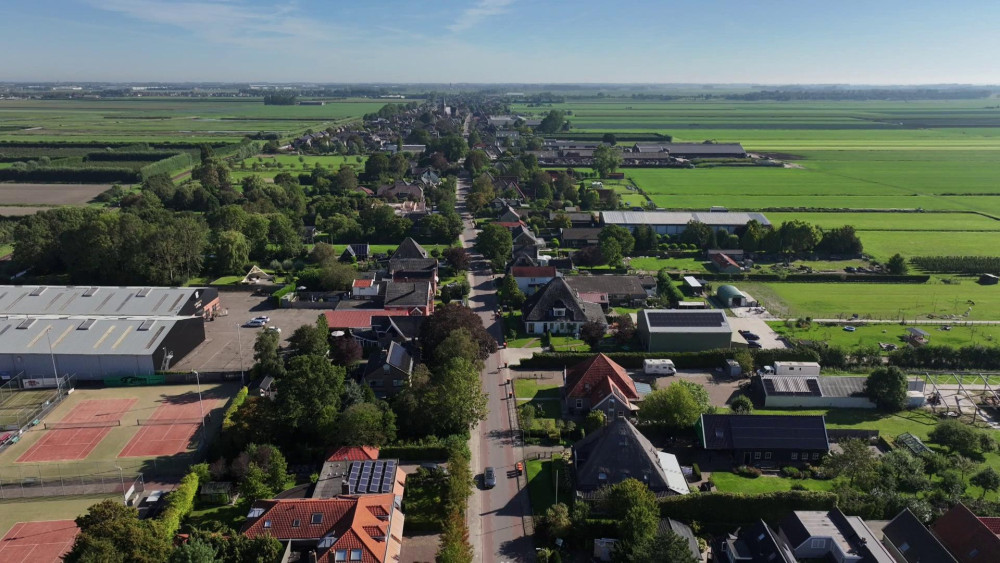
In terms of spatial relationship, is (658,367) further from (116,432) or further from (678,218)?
(678,218)

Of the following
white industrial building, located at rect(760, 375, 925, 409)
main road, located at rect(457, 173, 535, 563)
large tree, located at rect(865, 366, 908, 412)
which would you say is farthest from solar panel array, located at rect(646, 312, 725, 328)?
main road, located at rect(457, 173, 535, 563)

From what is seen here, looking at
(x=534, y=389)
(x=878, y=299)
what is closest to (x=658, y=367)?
(x=534, y=389)

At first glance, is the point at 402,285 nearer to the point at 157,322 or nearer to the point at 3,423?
the point at 157,322

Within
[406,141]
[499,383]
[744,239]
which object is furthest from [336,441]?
[406,141]

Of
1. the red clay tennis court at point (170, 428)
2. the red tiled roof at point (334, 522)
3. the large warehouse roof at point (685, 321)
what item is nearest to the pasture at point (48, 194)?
the red clay tennis court at point (170, 428)

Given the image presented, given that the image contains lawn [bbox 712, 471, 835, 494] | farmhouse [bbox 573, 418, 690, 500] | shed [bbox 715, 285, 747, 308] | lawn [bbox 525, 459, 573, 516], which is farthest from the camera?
shed [bbox 715, 285, 747, 308]

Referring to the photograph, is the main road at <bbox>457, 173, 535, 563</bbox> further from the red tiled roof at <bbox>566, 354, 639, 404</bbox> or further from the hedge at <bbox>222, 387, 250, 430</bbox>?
the hedge at <bbox>222, 387, 250, 430</bbox>

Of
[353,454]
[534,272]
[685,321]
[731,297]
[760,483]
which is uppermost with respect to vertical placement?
[534,272]
